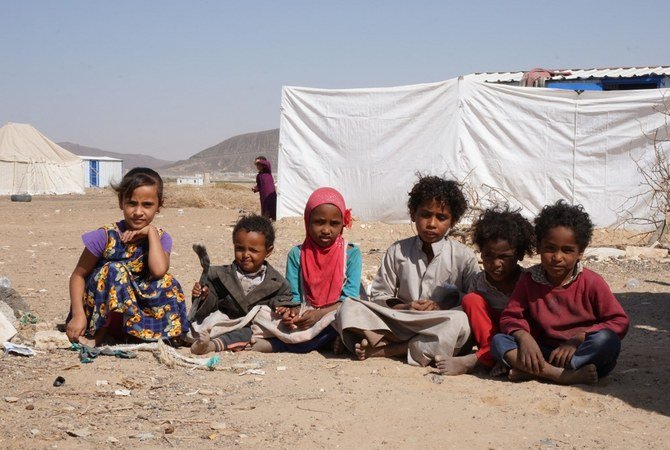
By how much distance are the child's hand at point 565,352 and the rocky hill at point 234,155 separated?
8104cm

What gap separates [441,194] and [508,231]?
1.41 ft

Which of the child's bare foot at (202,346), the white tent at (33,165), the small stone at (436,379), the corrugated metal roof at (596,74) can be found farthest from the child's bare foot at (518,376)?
the white tent at (33,165)

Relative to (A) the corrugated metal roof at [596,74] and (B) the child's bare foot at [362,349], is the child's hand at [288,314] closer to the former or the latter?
(B) the child's bare foot at [362,349]

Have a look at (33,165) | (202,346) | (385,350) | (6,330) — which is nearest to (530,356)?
(385,350)

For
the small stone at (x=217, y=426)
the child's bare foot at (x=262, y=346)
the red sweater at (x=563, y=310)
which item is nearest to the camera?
the small stone at (x=217, y=426)

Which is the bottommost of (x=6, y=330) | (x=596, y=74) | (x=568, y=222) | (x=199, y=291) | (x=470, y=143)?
(x=6, y=330)

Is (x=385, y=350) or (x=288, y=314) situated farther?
(x=288, y=314)

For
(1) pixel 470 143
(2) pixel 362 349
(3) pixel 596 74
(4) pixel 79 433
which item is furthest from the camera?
(3) pixel 596 74

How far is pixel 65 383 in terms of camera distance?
3443mm

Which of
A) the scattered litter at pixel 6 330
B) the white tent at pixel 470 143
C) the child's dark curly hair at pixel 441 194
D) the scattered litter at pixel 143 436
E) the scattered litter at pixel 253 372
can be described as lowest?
the scattered litter at pixel 143 436

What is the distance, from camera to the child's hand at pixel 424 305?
4070 mm

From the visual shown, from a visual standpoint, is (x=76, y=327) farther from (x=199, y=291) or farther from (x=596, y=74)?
(x=596, y=74)

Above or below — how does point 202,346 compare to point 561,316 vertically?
below

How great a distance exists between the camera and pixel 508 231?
3916 millimetres
